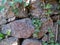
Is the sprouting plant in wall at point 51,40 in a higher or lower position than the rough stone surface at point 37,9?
lower

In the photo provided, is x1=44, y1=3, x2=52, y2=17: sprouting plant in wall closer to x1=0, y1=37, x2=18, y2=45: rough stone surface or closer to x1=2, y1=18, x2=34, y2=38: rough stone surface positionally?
x1=2, y1=18, x2=34, y2=38: rough stone surface

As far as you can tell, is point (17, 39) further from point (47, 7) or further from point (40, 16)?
point (47, 7)

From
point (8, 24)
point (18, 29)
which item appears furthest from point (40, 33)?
point (8, 24)

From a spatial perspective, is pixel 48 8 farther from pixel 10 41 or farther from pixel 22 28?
pixel 10 41

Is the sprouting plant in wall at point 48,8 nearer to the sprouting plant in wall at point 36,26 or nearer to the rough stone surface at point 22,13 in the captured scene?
the sprouting plant in wall at point 36,26

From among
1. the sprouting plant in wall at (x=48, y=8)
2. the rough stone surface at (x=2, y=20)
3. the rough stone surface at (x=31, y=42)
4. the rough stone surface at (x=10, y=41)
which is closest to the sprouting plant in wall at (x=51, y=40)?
the rough stone surface at (x=31, y=42)

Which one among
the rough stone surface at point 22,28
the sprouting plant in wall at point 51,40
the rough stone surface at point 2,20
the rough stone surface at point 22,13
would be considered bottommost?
the sprouting plant in wall at point 51,40

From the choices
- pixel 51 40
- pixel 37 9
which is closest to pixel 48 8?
pixel 37 9

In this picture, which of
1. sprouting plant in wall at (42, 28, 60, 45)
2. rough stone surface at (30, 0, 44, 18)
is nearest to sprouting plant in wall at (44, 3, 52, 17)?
rough stone surface at (30, 0, 44, 18)
